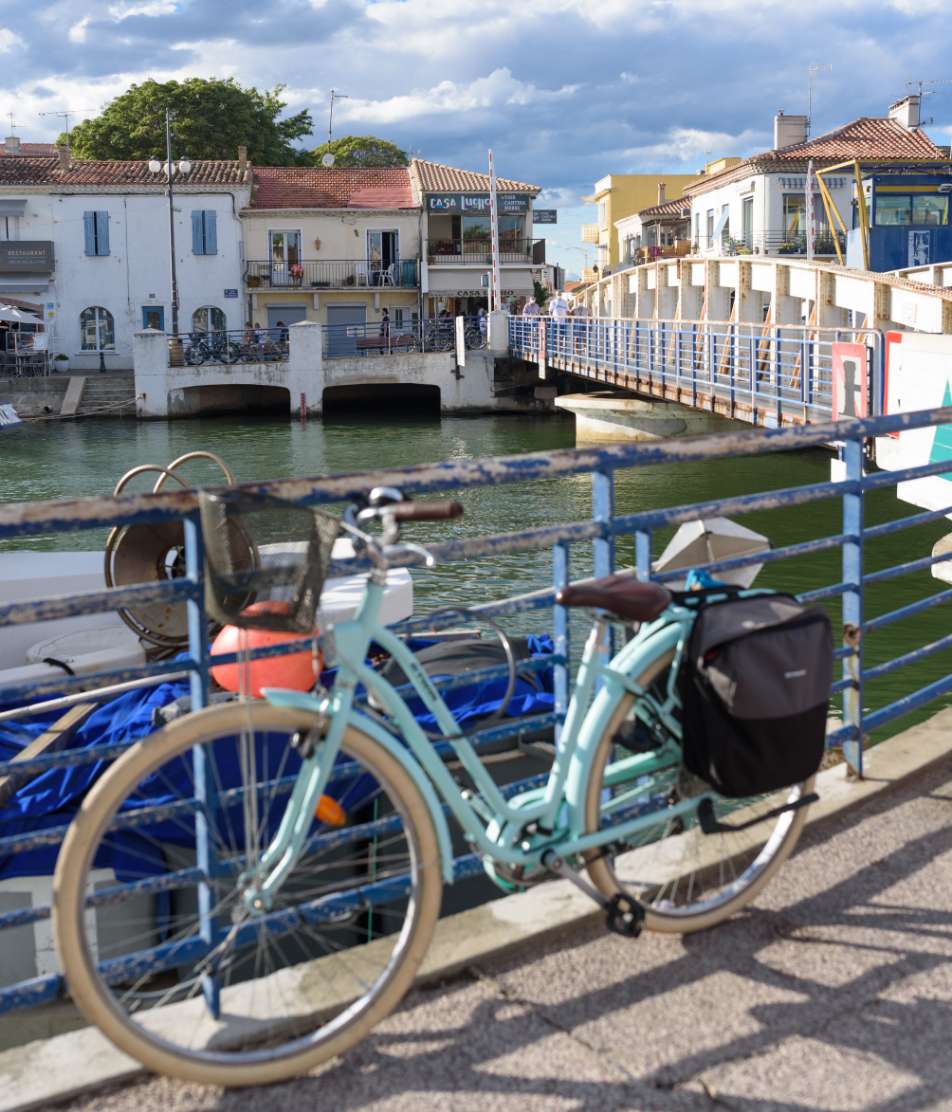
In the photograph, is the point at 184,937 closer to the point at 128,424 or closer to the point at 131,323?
the point at 128,424

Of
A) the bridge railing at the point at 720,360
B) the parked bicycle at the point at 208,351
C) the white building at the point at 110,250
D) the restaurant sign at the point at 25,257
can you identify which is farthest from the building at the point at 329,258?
the bridge railing at the point at 720,360

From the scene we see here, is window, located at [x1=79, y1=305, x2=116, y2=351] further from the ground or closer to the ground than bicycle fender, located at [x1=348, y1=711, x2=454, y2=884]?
further from the ground

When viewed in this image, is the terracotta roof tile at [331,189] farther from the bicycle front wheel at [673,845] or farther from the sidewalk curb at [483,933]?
the bicycle front wheel at [673,845]

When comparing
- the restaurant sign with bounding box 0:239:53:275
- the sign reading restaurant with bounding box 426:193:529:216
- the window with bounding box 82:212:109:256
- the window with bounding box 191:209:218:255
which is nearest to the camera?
the restaurant sign with bounding box 0:239:53:275

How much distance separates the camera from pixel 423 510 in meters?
2.46

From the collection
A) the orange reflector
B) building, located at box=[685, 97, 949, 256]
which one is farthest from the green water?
building, located at box=[685, 97, 949, 256]

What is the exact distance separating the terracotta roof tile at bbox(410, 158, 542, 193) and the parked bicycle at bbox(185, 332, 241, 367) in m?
12.7

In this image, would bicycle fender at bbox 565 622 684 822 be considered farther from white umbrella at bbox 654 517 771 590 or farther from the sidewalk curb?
white umbrella at bbox 654 517 771 590

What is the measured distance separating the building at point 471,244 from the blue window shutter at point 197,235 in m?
7.98

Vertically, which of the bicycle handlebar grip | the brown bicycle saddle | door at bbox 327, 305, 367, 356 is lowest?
the brown bicycle saddle

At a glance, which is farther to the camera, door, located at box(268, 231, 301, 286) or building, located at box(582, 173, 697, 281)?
building, located at box(582, 173, 697, 281)

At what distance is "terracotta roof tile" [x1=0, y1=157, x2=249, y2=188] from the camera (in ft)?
169

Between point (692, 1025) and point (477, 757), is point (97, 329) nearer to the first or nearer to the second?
point (477, 757)

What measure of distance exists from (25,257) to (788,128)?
31.7m
